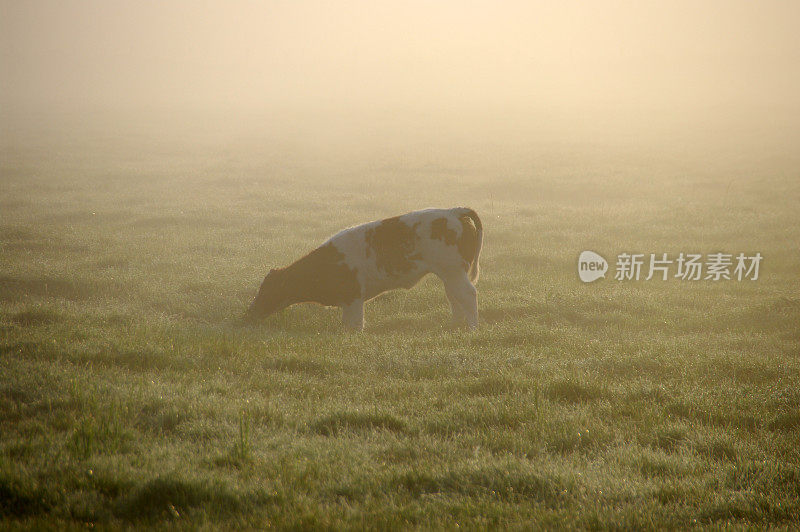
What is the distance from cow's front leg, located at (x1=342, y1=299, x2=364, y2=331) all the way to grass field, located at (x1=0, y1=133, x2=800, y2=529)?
0.26 metres

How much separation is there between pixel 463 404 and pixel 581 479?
1.97 meters

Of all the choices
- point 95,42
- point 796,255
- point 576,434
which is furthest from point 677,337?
point 95,42

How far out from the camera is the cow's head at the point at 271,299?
1134 centimetres

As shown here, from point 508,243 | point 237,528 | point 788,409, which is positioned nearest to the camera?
point 237,528

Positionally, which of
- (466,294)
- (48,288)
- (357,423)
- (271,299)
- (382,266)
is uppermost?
(382,266)

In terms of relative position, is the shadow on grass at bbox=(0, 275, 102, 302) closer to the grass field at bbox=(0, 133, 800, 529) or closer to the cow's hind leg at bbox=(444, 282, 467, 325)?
the grass field at bbox=(0, 133, 800, 529)

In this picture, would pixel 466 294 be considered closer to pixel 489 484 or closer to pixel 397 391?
pixel 397 391

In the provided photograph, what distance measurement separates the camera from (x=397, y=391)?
7996mm

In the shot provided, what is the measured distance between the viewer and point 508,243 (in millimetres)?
17891

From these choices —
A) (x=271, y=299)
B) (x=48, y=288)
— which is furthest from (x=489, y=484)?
(x=48, y=288)

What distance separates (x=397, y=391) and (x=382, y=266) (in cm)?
349

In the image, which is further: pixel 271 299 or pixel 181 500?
pixel 271 299

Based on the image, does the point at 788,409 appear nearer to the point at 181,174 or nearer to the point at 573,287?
the point at 573,287

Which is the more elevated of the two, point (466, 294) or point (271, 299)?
point (466, 294)
